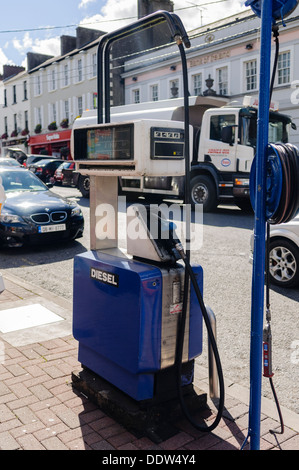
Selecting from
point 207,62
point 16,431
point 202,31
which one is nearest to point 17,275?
point 16,431

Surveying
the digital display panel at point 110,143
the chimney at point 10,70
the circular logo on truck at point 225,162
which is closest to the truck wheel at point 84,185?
the circular logo on truck at point 225,162

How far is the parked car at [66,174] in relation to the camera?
23562 mm

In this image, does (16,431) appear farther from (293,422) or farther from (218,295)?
(218,295)

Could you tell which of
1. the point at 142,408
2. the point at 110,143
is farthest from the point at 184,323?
the point at 110,143

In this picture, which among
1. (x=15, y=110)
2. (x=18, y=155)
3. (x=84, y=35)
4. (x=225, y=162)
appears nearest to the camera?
(x=225, y=162)

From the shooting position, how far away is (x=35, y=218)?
9.01m

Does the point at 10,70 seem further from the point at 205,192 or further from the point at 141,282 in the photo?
the point at 141,282

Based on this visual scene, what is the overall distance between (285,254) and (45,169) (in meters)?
23.4

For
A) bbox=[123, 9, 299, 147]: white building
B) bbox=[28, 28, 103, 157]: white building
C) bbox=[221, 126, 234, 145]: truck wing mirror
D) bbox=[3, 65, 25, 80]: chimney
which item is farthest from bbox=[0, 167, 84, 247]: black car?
bbox=[3, 65, 25, 80]: chimney

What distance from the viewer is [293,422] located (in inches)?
129

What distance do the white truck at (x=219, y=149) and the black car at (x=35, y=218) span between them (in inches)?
186

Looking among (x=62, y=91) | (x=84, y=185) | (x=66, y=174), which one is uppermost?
(x=62, y=91)

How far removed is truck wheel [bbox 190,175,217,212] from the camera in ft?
49.0

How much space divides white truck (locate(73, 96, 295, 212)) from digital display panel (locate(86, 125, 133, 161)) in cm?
997
